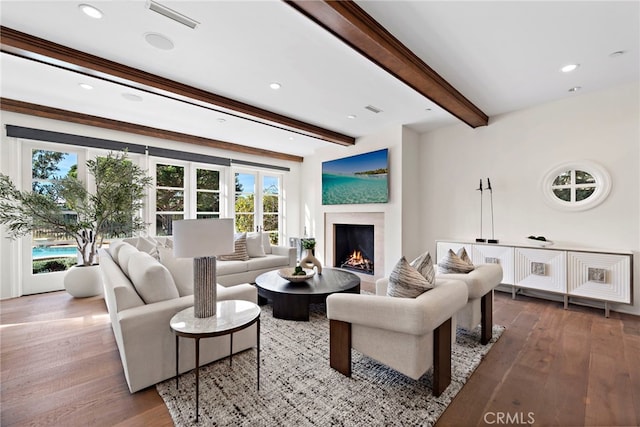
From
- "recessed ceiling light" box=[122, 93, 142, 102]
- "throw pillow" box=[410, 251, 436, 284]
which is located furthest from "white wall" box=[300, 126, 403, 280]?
"recessed ceiling light" box=[122, 93, 142, 102]

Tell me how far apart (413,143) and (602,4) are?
9.70 feet

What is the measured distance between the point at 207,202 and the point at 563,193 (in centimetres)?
584

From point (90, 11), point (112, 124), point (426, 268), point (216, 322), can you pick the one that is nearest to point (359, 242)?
point (426, 268)

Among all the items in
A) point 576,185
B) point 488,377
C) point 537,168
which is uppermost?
point 537,168

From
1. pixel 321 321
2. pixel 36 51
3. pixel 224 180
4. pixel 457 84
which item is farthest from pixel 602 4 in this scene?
pixel 224 180

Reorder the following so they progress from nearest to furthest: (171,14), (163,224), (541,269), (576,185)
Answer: (171,14), (541,269), (576,185), (163,224)

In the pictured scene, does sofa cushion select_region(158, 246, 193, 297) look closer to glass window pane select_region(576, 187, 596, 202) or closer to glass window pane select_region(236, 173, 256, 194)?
glass window pane select_region(236, 173, 256, 194)

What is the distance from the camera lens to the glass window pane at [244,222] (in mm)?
6157

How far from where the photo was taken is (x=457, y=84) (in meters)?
3.22

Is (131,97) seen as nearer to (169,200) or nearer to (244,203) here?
(169,200)

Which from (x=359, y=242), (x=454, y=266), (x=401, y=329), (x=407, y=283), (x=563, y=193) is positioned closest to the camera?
(x=401, y=329)

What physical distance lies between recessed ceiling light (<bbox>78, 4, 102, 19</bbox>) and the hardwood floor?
262cm

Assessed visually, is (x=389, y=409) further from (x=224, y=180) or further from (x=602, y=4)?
(x=224, y=180)

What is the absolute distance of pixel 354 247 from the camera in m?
5.77
